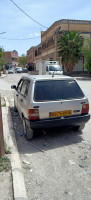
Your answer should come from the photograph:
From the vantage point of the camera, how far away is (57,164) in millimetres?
3588

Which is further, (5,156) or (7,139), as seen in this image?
(7,139)

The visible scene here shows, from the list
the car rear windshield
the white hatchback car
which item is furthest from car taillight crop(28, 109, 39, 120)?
the car rear windshield

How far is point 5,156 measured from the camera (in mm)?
3656

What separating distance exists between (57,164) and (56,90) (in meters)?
1.79

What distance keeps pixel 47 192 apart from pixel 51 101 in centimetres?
208

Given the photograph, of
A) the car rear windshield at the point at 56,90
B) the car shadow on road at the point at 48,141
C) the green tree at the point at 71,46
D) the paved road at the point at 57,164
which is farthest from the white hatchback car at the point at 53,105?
the green tree at the point at 71,46

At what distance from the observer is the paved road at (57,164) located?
2.81 meters

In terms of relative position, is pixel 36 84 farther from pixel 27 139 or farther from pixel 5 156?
pixel 5 156

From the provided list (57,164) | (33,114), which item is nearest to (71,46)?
(33,114)

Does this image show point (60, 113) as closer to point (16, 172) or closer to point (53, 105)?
point (53, 105)

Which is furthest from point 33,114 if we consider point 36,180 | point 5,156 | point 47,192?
point 47,192

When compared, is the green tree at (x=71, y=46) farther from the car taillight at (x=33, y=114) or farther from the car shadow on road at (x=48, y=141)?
the car taillight at (x=33, y=114)

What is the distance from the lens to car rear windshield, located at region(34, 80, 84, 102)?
4.41 metres

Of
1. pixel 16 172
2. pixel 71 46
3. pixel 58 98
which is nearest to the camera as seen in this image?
pixel 16 172
